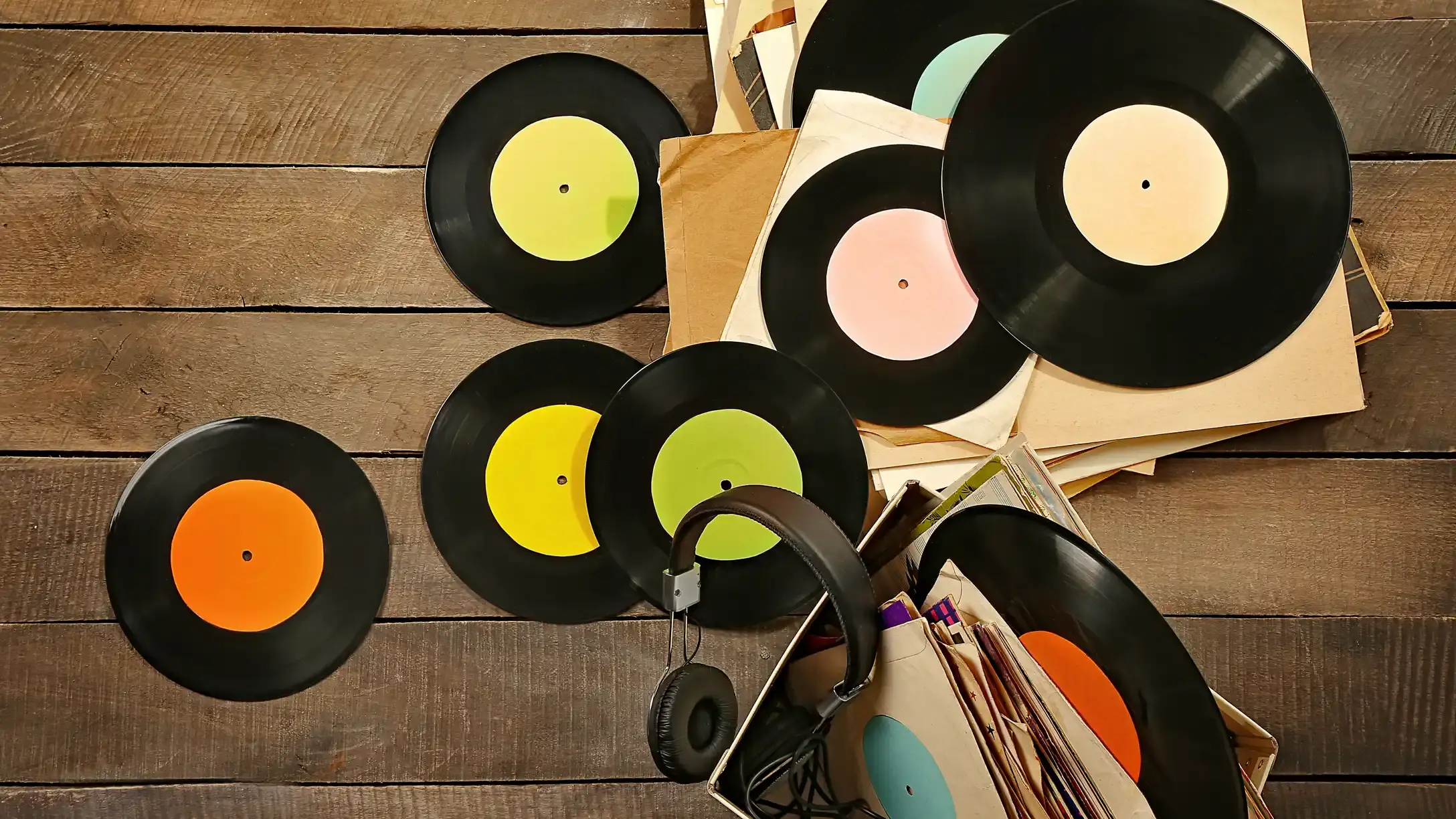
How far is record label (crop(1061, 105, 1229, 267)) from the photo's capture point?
86 cm

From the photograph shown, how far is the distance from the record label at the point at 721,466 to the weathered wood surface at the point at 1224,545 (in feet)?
0.48

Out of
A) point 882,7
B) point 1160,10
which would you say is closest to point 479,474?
point 882,7

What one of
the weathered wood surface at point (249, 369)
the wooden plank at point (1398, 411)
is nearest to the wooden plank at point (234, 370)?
the weathered wood surface at point (249, 369)

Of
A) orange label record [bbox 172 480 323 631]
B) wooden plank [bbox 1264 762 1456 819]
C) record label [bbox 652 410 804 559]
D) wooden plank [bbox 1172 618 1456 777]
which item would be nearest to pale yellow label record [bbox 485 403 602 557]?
record label [bbox 652 410 804 559]

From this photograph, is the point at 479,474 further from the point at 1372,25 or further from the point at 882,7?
the point at 1372,25

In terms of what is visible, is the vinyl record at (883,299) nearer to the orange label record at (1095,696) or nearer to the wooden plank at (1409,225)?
the orange label record at (1095,696)

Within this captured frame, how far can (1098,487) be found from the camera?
95 cm

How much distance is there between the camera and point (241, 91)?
98 centimetres

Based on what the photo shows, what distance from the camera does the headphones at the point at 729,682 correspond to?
52 cm

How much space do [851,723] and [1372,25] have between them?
98 centimetres

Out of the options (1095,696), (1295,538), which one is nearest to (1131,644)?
(1095,696)

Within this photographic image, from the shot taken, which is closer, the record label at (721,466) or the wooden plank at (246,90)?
the record label at (721,466)

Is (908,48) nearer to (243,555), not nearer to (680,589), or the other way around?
(680,589)

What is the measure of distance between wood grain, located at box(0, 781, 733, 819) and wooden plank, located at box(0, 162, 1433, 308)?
544mm
